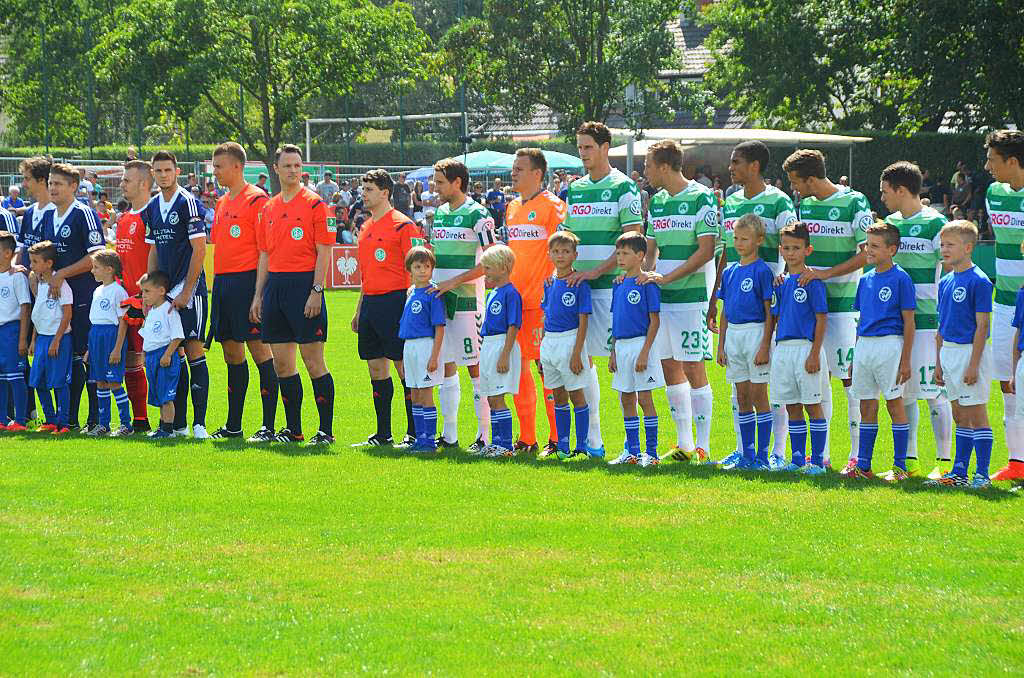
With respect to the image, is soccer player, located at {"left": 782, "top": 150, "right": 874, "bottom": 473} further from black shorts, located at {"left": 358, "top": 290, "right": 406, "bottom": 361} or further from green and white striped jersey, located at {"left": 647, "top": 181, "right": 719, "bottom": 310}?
black shorts, located at {"left": 358, "top": 290, "right": 406, "bottom": 361}

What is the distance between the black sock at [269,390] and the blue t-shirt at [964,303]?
547 cm

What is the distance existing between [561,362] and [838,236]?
7.23 feet

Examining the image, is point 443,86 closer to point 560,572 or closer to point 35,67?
point 35,67

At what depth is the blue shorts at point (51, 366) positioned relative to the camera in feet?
38.4

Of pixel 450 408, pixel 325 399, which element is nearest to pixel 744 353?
pixel 450 408

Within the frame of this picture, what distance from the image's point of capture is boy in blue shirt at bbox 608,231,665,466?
9406mm

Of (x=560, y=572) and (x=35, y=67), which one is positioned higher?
(x=35, y=67)

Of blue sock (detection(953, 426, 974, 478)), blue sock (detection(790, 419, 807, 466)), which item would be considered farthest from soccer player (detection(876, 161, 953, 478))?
blue sock (detection(790, 419, 807, 466))

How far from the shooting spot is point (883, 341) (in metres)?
8.66

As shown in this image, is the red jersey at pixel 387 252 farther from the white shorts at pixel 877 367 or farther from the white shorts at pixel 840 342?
the white shorts at pixel 877 367

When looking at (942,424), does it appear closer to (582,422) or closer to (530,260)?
(582,422)

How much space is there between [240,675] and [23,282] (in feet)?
25.6

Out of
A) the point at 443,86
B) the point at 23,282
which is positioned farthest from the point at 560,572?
the point at 443,86

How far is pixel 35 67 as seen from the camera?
51844mm
